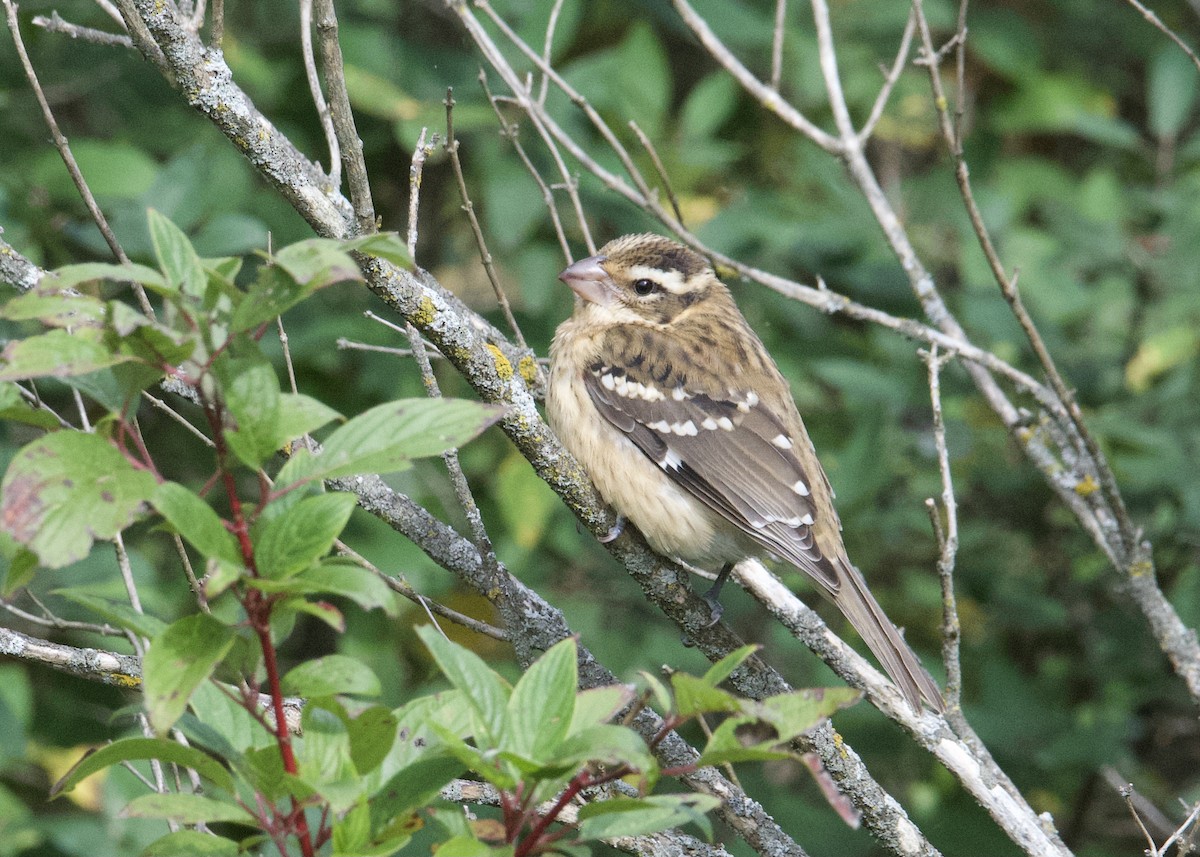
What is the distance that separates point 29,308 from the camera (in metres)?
1.49

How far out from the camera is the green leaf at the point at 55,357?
57.8 inches

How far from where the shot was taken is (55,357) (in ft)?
4.85

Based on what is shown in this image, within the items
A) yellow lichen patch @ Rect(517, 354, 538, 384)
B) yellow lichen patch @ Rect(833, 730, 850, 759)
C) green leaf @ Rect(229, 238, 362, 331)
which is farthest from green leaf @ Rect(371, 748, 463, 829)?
yellow lichen patch @ Rect(517, 354, 538, 384)

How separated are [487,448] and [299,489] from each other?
3.69 meters

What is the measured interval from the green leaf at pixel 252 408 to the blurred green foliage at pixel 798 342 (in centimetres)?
260

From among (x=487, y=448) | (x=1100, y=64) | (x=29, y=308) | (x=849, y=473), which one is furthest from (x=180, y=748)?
(x=1100, y=64)

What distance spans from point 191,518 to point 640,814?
69 centimetres

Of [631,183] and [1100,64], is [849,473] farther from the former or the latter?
[1100,64]

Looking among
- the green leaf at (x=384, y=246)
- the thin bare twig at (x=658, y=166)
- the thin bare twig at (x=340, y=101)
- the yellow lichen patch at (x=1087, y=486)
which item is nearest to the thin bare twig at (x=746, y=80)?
the thin bare twig at (x=658, y=166)

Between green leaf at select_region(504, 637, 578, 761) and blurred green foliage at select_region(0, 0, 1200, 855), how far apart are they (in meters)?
2.61

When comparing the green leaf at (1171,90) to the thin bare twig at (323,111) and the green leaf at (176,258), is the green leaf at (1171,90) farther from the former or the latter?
the green leaf at (176,258)

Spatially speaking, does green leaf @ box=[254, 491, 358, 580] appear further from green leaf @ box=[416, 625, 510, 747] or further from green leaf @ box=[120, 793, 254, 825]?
green leaf @ box=[120, 793, 254, 825]

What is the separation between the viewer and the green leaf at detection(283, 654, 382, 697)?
1.60 meters

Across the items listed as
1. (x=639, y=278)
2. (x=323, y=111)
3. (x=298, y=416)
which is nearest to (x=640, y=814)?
(x=298, y=416)
